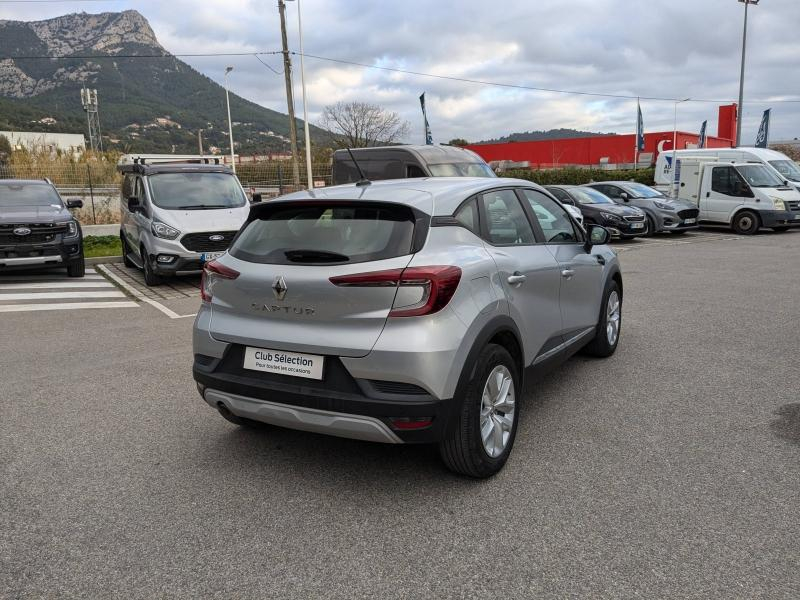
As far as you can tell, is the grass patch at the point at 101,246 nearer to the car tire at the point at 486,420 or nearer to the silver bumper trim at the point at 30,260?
the silver bumper trim at the point at 30,260

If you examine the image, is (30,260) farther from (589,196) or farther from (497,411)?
(589,196)

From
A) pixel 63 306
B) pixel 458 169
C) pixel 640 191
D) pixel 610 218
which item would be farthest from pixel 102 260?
pixel 640 191

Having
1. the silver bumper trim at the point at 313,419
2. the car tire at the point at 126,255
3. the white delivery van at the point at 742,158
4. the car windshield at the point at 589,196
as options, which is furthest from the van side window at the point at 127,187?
the white delivery van at the point at 742,158

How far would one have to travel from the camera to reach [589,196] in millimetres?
18500

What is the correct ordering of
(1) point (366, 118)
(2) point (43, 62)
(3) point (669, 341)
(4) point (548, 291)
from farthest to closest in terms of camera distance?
1. (2) point (43, 62)
2. (1) point (366, 118)
3. (3) point (669, 341)
4. (4) point (548, 291)

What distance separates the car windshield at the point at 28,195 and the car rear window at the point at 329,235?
10.1m

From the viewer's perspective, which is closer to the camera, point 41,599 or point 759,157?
point 41,599

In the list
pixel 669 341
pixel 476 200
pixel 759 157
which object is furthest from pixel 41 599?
pixel 759 157

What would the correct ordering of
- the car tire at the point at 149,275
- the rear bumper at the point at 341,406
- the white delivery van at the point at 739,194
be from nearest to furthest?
1. the rear bumper at the point at 341,406
2. the car tire at the point at 149,275
3. the white delivery van at the point at 739,194

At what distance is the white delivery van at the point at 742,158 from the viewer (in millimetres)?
19266

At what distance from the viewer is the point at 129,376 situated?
5.58 m

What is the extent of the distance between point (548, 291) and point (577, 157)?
2084 inches

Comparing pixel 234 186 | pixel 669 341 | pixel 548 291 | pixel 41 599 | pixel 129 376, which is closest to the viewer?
pixel 41 599

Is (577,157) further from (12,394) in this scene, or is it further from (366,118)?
(12,394)
